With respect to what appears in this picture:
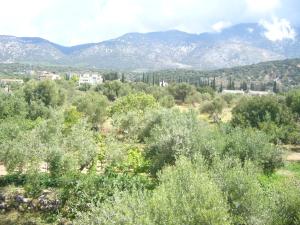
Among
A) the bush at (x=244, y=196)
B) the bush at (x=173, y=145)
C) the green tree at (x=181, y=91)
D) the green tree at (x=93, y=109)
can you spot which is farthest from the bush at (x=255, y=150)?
the green tree at (x=181, y=91)

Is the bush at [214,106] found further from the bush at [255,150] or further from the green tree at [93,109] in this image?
the bush at [255,150]

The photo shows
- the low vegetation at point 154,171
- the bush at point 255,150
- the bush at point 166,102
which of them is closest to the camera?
the low vegetation at point 154,171

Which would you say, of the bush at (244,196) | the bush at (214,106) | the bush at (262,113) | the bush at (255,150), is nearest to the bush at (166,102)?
the bush at (214,106)

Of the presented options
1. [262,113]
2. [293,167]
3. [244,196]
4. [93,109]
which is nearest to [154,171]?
[244,196]

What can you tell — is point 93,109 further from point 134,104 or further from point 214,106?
point 214,106

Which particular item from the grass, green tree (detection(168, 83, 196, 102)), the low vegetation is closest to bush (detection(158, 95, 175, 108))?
green tree (detection(168, 83, 196, 102))

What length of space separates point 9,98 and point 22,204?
3622cm

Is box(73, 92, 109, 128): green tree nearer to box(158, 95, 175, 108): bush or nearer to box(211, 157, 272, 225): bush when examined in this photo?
box(158, 95, 175, 108): bush

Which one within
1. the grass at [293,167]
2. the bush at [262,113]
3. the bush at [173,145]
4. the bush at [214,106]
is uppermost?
the bush at [173,145]

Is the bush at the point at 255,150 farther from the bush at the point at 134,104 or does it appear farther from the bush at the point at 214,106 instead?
the bush at the point at 214,106

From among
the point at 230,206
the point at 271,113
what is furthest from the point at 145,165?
the point at 271,113

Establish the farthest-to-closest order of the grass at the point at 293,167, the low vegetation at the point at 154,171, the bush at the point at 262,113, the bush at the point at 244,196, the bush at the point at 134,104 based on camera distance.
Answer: the bush at the point at 134,104 < the bush at the point at 262,113 < the grass at the point at 293,167 < the bush at the point at 244,196 < the low vegetation at the point at 154,171

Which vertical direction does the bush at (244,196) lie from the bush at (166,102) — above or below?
above

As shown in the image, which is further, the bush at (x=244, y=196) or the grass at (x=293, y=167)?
the grass at (x=293, y=167)
